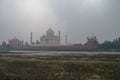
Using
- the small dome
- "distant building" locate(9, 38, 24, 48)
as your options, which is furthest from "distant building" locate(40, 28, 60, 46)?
"distant building" locate(9, 38, 24, 48)

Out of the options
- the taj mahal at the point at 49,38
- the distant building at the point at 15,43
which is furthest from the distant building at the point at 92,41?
the distant building at the point at 15,43

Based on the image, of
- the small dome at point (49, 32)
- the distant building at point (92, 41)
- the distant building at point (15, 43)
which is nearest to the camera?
the distant building at point (92, 41)

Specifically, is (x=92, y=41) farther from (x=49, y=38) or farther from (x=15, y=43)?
(x=15, y=43)

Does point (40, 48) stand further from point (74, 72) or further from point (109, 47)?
point (74, 72)

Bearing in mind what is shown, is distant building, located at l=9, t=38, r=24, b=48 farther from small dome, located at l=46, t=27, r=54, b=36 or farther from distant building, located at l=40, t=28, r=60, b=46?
small dome, located at l=46, t=27, r=54, b=36

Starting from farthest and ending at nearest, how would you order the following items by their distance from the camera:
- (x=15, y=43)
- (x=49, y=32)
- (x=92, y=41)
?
(x=15, y=43) < (x=49, y=32) < (x=92, y=41)

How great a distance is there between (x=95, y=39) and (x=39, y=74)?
315 feet

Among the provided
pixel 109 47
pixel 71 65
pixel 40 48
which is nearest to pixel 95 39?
pixel 109 47

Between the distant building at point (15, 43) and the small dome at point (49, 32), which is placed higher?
the small dome at point (49, 32)

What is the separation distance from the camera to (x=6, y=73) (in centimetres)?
2525

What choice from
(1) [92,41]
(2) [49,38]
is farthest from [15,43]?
(1) [92,41]

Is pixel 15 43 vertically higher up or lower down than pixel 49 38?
lower down

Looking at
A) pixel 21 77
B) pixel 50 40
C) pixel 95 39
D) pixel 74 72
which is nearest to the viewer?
pixel 21 77

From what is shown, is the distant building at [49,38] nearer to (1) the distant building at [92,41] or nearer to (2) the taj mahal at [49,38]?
Result: (2) the taj mahal at [49,38]
